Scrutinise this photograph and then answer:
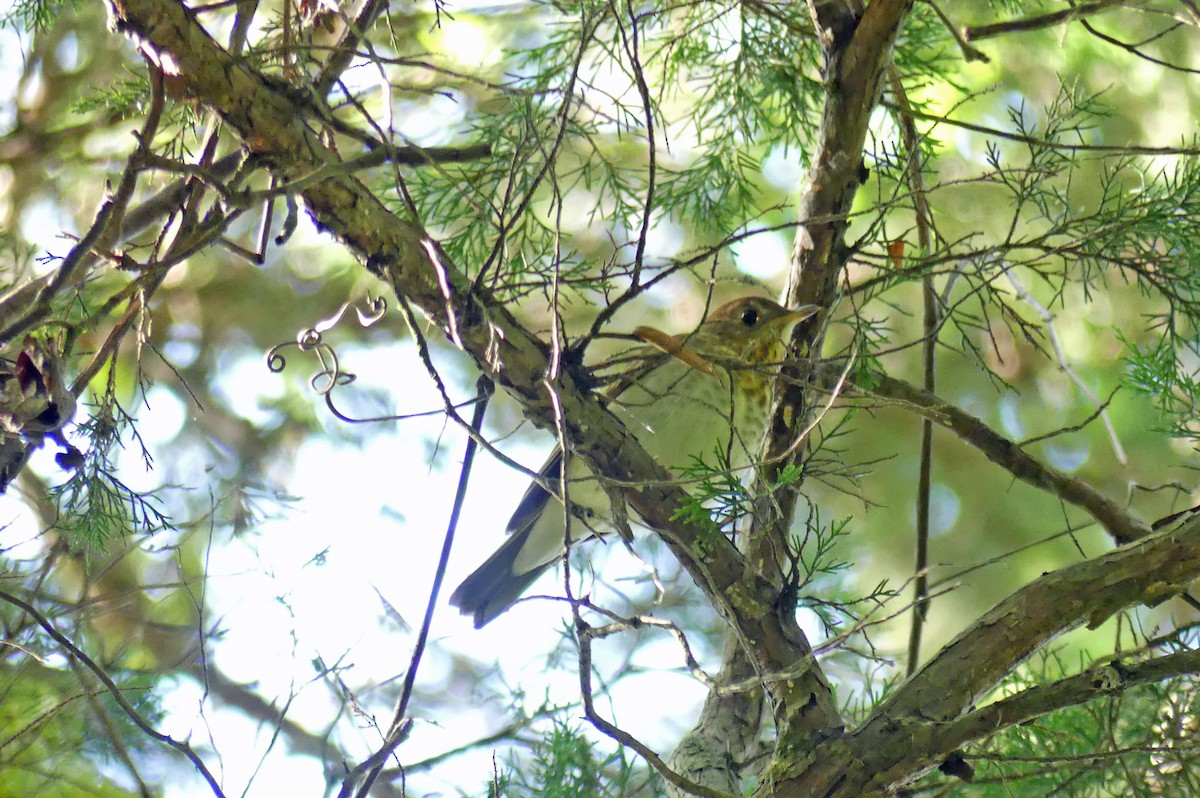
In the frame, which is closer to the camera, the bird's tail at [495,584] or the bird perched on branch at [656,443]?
the bird perched on branch at [656,443]

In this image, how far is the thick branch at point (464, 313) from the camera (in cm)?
142

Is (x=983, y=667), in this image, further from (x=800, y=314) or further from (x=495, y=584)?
(x=495, y=584)

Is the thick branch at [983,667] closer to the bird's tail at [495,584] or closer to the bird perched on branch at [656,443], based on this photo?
the bird perched on branch at [656,443]

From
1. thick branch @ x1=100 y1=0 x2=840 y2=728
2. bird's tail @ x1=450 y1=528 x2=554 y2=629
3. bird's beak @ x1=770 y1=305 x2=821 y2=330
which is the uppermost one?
bird's beak @ x1=770 y1=305 x2=821 y2=330

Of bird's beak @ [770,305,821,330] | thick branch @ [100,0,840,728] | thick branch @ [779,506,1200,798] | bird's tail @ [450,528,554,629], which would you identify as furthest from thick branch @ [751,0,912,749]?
bird's tail @ [450,528,554,629]

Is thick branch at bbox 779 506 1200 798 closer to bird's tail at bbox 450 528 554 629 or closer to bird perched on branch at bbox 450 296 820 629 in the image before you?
bird perched on branch at bbox 450 296 820 629

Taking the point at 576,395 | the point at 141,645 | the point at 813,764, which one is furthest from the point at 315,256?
the point at 813,764

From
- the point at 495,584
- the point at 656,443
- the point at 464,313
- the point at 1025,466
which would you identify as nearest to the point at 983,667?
the point at 1025,466

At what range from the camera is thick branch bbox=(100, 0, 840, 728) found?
1421mm

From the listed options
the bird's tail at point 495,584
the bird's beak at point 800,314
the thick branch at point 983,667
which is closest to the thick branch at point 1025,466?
the bird's beak at point 800,314

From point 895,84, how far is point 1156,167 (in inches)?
73.6

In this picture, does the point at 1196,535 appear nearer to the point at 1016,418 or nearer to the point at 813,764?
the point at 813,764

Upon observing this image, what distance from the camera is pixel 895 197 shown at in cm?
175

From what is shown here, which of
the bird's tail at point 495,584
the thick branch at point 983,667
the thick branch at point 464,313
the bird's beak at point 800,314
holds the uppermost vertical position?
the bird's beak at point 800,314
